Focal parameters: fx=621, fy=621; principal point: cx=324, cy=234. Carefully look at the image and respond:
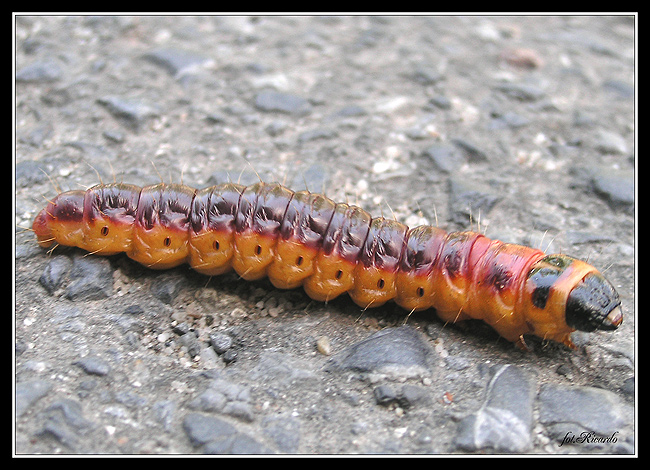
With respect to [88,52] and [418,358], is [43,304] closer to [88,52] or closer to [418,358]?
[418,358]

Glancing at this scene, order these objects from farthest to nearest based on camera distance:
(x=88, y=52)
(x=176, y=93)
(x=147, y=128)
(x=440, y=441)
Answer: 1. (x=88, y=52)
2. (x=176, y=93)
3. (x=147, y=128)
4. (x=440, y=441)

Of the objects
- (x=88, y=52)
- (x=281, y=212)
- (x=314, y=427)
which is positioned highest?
(x=88, y=52)

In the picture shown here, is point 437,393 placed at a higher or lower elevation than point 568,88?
lower

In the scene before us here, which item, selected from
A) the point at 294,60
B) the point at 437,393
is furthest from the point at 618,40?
the point at 437,393

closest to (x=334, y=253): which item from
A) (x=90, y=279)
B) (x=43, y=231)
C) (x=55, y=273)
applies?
(x=90, y=279)

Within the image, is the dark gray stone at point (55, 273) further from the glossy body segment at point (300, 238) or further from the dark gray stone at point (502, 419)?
the dark gray stone at point (502, 419)

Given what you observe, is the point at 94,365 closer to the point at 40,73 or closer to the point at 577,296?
the point at 577,296
